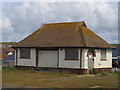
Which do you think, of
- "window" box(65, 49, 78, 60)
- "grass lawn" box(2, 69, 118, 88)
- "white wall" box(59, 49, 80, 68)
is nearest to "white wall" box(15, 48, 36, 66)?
"white wall" box(59, 49, 80, 68)

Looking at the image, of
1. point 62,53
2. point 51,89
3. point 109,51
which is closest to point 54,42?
point 62,53

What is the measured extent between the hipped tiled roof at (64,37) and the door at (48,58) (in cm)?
86

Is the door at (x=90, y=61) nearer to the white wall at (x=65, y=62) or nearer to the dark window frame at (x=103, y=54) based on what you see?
the white wall at (x=65, y=62)

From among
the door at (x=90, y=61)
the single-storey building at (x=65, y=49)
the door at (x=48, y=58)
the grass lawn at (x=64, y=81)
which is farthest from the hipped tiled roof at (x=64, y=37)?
the grass lawn at (x=64, y=81)

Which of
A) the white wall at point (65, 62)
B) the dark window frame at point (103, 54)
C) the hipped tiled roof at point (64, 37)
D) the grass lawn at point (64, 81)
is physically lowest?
the grass lawn at point (64, 81)

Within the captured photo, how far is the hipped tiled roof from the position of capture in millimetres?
26069

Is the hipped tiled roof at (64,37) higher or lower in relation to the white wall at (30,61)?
higher

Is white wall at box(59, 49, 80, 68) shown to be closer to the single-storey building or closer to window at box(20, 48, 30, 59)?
the single-storey building

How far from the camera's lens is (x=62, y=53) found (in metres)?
26.0

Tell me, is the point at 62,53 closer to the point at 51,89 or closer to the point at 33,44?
the point at 33,44

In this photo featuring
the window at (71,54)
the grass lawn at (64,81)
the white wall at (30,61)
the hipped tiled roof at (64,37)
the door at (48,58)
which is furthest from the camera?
the white wall at (30,61)

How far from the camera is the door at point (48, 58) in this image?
26844mm

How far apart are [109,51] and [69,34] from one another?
497cm

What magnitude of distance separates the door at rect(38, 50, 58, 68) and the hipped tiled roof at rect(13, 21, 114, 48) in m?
0.86
